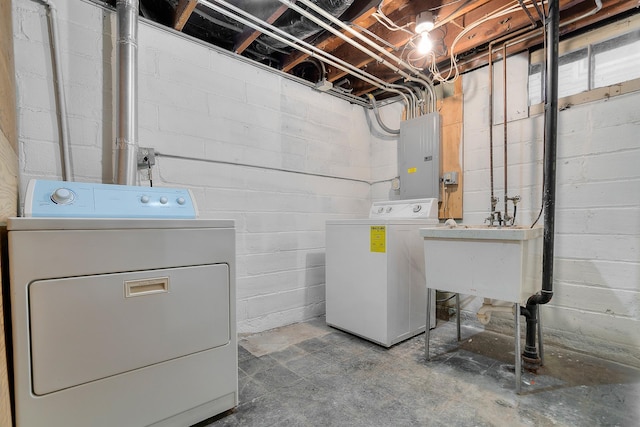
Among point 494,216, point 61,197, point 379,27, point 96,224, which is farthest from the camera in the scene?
point 379,27

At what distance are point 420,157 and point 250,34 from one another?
→ 168 cm

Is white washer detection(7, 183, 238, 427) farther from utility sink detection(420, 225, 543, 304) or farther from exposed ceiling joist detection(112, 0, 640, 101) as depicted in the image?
exposed ceiling joist detection(112, 0, 640, 101)

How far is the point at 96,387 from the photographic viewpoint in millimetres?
1006

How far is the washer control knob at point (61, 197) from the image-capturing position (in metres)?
1.13

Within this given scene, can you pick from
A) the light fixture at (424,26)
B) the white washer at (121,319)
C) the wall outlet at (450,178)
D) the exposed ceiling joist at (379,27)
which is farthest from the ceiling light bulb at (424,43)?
the white washer at (121,319)

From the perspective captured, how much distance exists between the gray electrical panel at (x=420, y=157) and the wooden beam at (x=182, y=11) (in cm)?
188

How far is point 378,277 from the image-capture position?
194 centimetres

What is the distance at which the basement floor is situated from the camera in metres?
1.26

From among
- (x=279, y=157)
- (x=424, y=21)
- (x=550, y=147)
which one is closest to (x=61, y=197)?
(x=279, y=157)

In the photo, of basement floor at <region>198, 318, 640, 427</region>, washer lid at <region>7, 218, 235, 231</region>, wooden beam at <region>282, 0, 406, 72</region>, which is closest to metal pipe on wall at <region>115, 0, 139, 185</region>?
washer lid at <region>7, 218, 235, 231</region>

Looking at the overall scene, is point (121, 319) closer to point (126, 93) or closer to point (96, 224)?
point (96, 224)

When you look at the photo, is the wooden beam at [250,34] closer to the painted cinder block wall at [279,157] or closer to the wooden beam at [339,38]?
the painted cinder block wall at [279,157]

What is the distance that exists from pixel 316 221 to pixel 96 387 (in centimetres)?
190

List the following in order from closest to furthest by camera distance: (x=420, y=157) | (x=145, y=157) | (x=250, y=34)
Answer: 1. (x=145, y=157)
2. (x=250, y=34)
3. (x=420, y=157)
